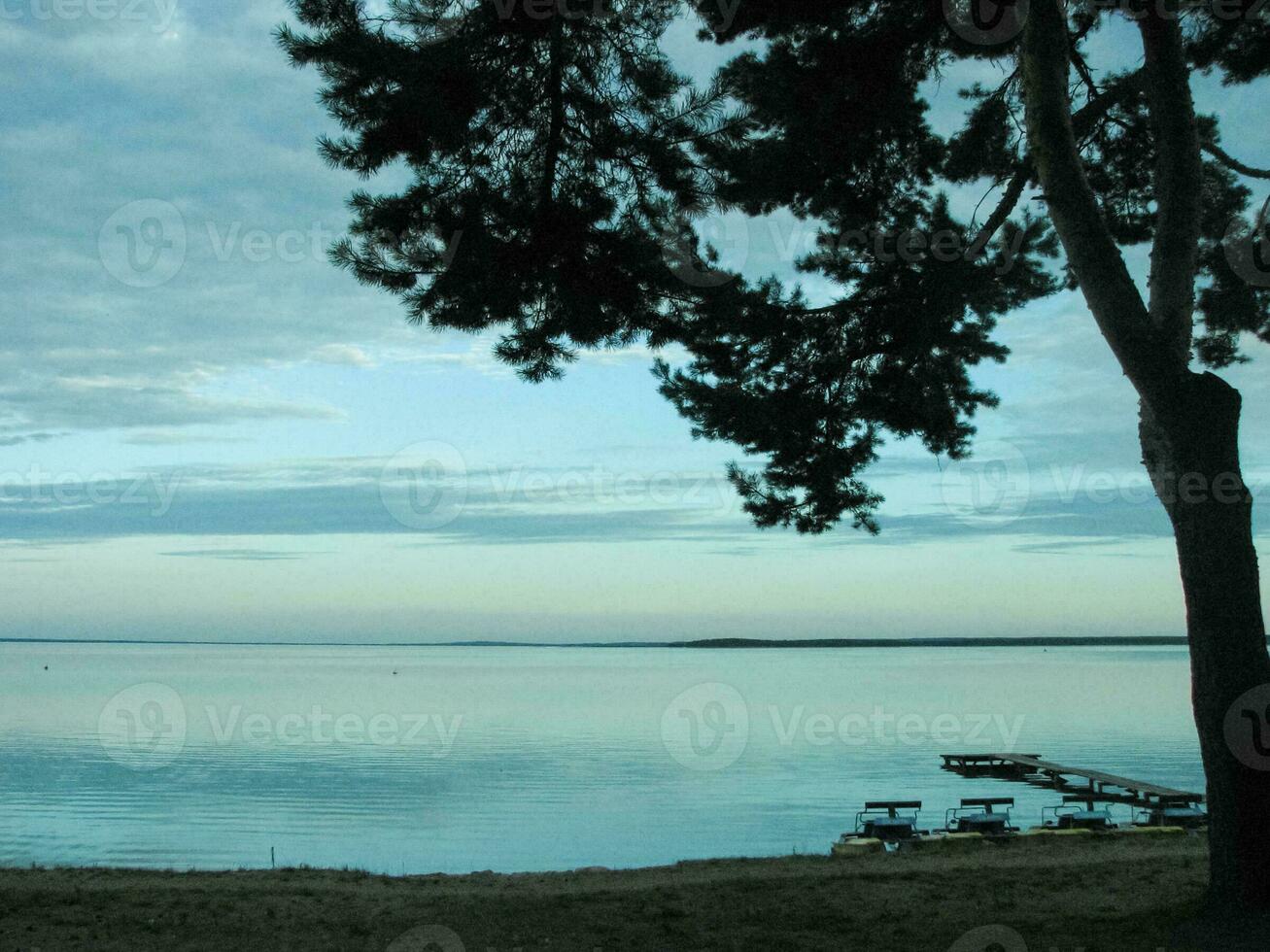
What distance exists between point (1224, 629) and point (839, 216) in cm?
524

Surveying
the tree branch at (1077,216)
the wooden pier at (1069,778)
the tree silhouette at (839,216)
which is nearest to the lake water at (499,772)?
the wooden pier at (1069,778)

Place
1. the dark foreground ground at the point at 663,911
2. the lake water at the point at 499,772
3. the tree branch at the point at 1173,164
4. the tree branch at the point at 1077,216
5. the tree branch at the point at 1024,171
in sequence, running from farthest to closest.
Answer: the lake water at the point at 499,772 < the tree branch at the point at 1024,171 < the tree branch at the point at 1173,164 < the tree branch at the point at 1077,216 < the dark foreground ground at the point at 663,911

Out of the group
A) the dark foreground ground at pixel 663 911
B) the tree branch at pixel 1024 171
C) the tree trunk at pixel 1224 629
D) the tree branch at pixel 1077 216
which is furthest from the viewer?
the tree branch at pixel 1024 171

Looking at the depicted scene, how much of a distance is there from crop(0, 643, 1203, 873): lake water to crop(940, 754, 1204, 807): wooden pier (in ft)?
2.93

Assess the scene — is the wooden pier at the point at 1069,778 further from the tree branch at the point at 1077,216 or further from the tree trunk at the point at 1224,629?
the tree branch at the point at 1077,216

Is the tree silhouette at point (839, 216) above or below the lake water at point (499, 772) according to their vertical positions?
above

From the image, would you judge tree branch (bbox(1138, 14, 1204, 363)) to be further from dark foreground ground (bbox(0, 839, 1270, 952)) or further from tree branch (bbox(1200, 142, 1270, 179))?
dark foreground ground (bbox(0, 839, 1270, 952))

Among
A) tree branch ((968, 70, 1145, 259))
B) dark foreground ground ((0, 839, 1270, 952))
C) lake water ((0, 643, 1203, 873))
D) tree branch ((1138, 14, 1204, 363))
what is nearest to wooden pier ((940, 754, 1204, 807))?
lake water ((0, 643, 1203, 873))

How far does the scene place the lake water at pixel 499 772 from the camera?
2498 centimetres

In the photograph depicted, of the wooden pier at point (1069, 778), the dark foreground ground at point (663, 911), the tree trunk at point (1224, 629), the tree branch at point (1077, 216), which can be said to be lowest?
the wooden pier at point (1069, 778)

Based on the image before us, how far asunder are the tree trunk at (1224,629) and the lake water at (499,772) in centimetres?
1722

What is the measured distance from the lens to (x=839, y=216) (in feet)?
34.4

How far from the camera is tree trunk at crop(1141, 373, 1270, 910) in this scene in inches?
268

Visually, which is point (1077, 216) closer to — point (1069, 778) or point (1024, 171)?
point (1024, 171)
